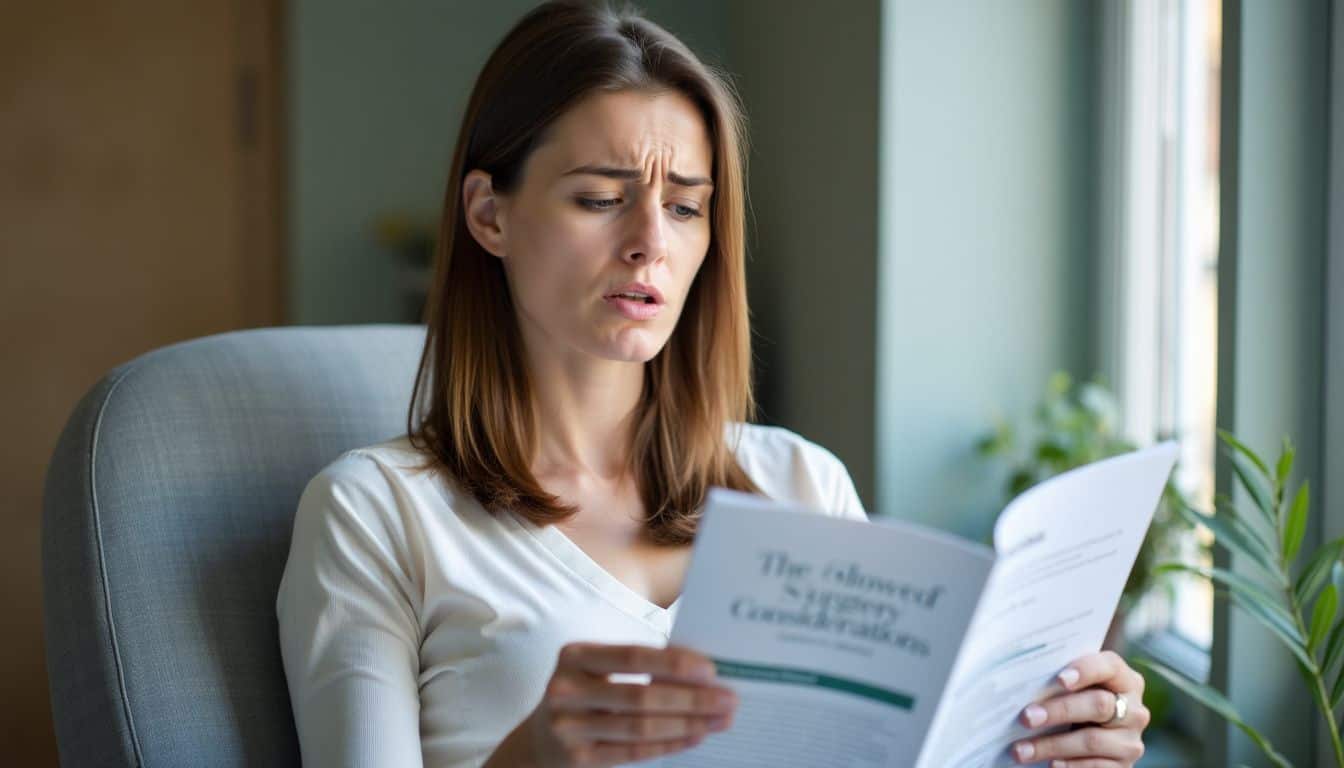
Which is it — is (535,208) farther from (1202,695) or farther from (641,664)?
(1202,695)

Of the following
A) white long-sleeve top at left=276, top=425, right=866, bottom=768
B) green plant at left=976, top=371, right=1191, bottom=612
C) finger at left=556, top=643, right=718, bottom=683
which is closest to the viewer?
finger at left=556, top=643, right=718, bottom=683

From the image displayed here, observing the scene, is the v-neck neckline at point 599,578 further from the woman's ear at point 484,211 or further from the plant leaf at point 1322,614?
the plant leaf at point 1322,614

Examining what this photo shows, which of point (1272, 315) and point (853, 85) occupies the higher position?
point (853, 85)

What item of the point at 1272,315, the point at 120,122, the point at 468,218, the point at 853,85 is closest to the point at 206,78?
the point at 120,122

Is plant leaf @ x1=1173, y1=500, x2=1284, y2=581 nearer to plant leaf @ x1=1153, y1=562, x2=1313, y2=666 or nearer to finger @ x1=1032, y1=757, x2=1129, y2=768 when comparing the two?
plant leaf @ x1=1153, y1=562, x2=1313, y2=666

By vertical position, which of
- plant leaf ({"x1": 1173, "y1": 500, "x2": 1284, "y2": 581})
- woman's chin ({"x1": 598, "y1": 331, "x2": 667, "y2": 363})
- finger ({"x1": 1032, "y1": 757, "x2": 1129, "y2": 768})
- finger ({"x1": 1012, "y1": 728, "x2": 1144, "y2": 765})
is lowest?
finger ({"x1": 1032, "y1": 757, "x2": 1129, "y2": 768})

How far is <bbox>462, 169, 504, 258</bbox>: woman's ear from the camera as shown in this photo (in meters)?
1.29

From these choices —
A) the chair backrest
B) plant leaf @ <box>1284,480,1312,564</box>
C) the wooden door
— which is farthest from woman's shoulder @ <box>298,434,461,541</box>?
the wooden door

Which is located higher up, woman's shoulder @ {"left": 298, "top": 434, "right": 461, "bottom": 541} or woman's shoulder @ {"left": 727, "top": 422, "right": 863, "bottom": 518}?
woman's shoulder @ {"left": 298, "top": 434, "right": 461, "bottom": 541}

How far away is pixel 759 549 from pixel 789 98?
201 cm

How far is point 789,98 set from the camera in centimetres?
262

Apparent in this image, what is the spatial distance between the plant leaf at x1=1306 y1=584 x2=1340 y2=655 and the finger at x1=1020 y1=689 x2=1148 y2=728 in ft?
0.93

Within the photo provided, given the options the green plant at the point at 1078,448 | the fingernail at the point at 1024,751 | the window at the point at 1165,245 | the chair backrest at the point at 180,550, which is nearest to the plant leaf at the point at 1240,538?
the fingernail at the point at 1024,751

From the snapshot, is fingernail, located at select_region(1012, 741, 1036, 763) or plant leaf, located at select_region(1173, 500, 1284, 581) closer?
fingernail, located at select_region(1012, 741, 1036, 763)
